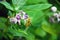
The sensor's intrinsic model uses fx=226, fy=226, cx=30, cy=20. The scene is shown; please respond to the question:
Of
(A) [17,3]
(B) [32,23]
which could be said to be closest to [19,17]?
(A) [17,3]

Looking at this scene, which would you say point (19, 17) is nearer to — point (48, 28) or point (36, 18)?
point (36, 18)

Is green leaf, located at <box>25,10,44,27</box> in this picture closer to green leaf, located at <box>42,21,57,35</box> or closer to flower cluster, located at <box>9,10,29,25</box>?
green leaf, located at <box>42,21,57,35</box>

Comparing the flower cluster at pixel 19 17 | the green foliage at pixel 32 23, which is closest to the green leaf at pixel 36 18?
the green foliage at pixel 32 23

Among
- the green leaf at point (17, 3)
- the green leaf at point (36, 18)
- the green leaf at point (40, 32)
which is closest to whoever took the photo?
the green leaf at point (17, 3)

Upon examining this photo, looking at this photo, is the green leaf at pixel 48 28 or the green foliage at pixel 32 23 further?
the green leaf at pixel 48 28

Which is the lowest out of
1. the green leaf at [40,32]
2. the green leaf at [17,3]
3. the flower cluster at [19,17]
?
the green leaf at [40,32]

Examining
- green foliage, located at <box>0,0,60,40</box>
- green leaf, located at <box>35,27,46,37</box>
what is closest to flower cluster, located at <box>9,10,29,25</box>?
green foliage, located at <box>0,0,60,40</box>

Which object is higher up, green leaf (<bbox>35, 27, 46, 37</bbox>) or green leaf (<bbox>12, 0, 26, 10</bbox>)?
green leaf (<bbox>12, 0, 26, 10</bbox>)

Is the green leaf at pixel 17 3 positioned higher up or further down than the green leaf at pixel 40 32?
higher up

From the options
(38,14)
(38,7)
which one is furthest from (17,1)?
(38,14)

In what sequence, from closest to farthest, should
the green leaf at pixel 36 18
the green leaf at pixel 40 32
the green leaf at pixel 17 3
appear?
the green leaf at pixel 17 3 → the green leaf at pixel 36 18 → the green leaf at pixel 40 32

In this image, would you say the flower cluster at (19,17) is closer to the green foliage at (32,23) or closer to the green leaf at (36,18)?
the green foliage at (32,23)

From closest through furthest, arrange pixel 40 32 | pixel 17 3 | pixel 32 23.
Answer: pixel 17 3, pixel 32 23, pixel 40 32

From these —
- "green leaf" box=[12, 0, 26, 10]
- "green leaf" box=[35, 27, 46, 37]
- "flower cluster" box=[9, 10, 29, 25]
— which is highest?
"green leaf" box=[12, 0, 26, 10]
